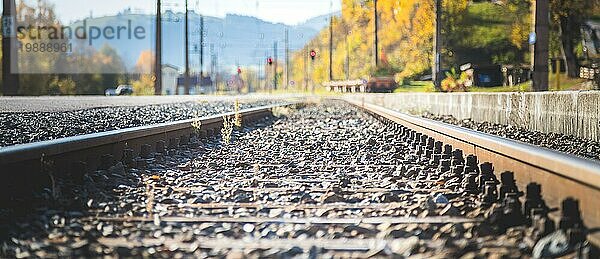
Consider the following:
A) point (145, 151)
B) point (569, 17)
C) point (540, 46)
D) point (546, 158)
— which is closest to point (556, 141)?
point (145, 151)

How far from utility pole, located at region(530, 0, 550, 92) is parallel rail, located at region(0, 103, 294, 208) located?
12.9 m

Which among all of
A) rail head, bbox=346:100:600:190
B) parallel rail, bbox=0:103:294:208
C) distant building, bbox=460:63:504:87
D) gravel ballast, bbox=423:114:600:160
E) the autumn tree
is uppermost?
the autumn tree

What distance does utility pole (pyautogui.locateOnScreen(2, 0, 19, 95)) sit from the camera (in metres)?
32.9

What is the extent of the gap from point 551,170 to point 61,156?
377cm

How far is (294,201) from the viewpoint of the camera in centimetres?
534

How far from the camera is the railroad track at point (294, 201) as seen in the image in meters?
3.70

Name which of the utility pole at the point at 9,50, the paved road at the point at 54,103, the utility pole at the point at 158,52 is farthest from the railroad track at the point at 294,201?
the utility pole at the point at 158,52

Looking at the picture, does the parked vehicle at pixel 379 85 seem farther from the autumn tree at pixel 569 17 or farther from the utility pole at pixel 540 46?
the utility pole at pixel 540 46

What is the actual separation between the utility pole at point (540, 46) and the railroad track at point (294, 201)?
39.9 ft

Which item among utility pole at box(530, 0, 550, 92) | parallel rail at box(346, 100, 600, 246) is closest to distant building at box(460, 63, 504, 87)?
utility pole at box(530, 0, 550, 92)

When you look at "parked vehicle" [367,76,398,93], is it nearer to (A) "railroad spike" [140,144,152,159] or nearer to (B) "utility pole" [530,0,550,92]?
(B) "utility pole" [530,0,550,92]

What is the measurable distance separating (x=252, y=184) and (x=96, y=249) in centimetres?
264

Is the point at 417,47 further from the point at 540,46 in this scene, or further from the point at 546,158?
the point at 546,158

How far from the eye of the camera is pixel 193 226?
4320 millimetres
